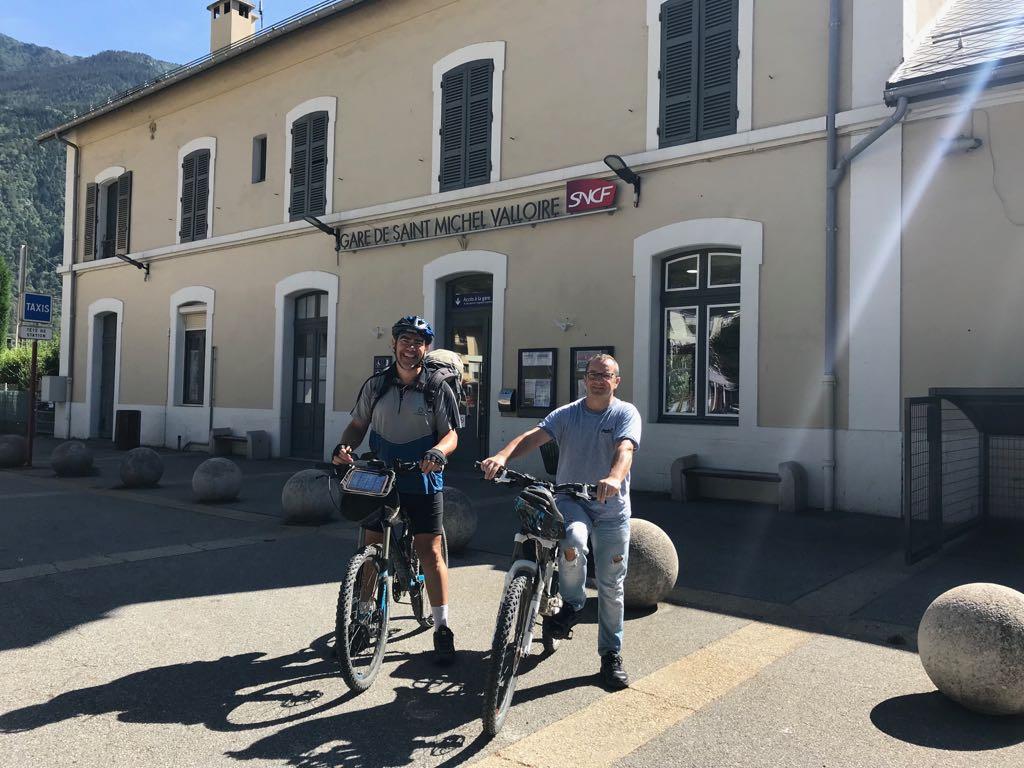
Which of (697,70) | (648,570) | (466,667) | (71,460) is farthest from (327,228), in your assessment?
(466,667)

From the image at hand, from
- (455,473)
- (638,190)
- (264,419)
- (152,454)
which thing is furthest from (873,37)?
(264,419)

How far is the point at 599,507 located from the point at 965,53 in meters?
7.39

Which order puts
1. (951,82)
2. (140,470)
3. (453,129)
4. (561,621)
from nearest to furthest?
(561,621) < (951,82) < (140,470) < (453,129)

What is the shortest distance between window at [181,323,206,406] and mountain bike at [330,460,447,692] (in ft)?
49.6

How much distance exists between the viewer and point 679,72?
11109 mm

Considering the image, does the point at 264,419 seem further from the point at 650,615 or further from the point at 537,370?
the point at 650,615

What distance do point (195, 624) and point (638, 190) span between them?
321 inches

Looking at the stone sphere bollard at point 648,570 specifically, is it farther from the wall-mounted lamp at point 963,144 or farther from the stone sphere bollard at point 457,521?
the wall-mounted lamp at point 963,144

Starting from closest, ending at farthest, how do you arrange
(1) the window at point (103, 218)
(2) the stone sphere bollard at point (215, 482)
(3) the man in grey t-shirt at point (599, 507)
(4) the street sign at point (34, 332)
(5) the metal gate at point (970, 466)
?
(3) the man in grey t-shirt at point (599, 507) < (5) the metal gate at point (970, 466) < (2) the stone sphere bollard at point (215, 482) < (4) the street sign at point (34, 332) < (1) the window at point (103, 218)

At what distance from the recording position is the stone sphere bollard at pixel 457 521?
7.36 meters

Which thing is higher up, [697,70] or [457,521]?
[697,70]

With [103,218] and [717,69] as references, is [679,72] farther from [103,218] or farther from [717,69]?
[103,218]

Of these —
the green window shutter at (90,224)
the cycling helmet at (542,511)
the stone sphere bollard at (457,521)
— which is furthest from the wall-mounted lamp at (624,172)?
the green window shutter at (90,224)

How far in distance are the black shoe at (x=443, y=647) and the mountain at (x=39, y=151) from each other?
63.6m
